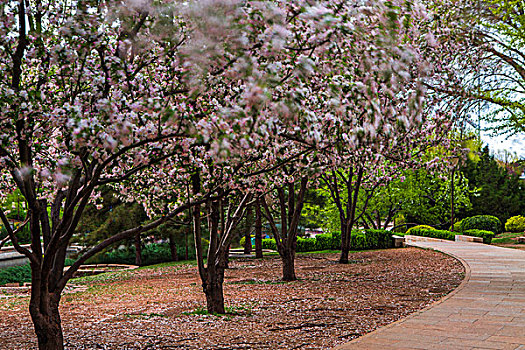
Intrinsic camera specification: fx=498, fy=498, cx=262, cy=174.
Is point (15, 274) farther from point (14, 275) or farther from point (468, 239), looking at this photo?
point (468, 239)

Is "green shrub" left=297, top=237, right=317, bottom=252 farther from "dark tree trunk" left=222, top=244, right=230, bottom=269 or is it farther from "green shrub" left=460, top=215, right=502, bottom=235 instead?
"green shrub" left=460, top=215, right=502, bottom=235

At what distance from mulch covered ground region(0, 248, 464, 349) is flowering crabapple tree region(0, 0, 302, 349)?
1.78 m

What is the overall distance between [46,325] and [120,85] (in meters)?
2.76

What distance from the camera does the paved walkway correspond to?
5.29 m

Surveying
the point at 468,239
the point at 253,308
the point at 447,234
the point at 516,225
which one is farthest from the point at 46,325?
the point at 516,225

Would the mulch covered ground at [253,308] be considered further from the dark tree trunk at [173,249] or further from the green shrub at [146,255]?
the green shrub at [146,255]

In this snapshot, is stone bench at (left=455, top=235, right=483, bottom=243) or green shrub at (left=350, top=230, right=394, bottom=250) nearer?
green shrub at (left=350, top=230, right=394, bottom=250)

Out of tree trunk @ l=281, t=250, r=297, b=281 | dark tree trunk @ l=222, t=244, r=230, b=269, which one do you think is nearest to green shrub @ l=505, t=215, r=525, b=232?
dark tree trunk @ l=222, t=244, r=230, b=269

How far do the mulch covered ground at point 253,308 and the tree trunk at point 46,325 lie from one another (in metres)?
0.88

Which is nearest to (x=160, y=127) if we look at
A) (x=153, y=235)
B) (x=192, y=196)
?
(x=192, y=196)

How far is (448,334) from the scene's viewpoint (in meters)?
5.70

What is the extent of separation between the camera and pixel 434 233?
87.6 feet

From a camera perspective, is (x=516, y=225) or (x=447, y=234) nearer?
(x=447, y=234)

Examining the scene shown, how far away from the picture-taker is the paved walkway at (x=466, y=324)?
5.29 m
